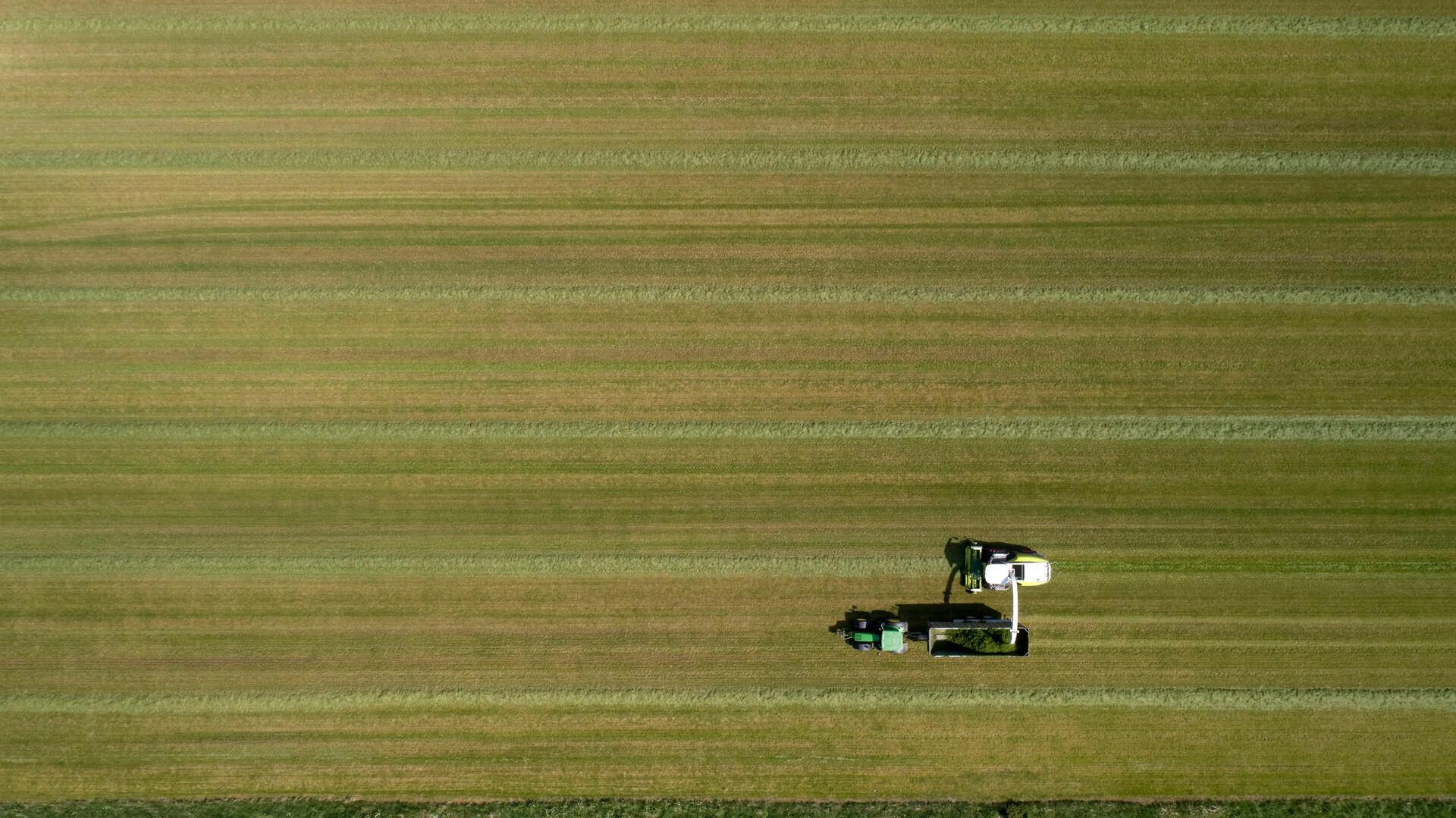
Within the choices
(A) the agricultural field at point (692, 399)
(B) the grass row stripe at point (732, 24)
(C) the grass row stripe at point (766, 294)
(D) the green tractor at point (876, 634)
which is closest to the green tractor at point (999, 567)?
(A) the agricultural field at point (692, 399)

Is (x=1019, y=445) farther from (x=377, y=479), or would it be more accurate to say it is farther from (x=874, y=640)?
(x=377, y=479)

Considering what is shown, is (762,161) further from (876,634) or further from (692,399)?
(876,634)

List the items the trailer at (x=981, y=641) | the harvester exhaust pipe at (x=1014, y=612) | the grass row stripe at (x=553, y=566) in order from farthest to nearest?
the grass row stripe at (x=553, y=566), the trailer at (x=981, y=641), the harvester exhaust pipe at (x=1014, y=612)

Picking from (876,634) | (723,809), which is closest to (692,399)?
(876,634)

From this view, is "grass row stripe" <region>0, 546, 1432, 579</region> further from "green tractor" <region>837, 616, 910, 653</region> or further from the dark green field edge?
the dark green field edge

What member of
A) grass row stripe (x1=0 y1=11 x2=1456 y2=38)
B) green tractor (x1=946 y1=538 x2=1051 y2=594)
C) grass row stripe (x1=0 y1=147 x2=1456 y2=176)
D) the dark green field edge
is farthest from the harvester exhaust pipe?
grass row stripe (x1=0 y1=11 x2=1456 y2=38)

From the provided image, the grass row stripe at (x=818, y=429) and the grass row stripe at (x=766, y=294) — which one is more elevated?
the grass row stripe at (x=766, y=294)

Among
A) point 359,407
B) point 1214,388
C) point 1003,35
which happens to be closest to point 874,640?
point 1214,388

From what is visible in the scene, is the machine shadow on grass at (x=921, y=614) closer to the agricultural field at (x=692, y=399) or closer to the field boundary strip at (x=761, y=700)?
the agricultural field at (x=692, y=399)
